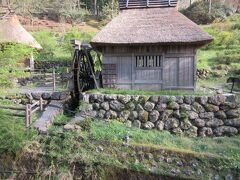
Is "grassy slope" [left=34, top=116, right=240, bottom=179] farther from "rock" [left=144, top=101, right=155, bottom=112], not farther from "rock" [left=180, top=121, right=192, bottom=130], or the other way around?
"rock" [left=144, top=101, right=155, bottom=112]

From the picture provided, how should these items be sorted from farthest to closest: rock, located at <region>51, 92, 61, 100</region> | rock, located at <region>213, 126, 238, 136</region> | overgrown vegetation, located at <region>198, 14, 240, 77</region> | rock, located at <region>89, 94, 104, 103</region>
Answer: overgrown vegetation, located at <region>198, 14, 240, 77</region>, rock, located at <region>51, 92, 61, 100</region>, rock, located at <region>89, 94, 104, 103</region>, rock, located at <region>213, 126, 238, 136</region>

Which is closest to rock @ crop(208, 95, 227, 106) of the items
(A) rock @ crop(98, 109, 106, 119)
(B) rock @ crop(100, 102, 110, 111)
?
(B) rock @ crop(100, 102, 110, 111)

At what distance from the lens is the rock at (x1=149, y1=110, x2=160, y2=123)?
11.7 meters

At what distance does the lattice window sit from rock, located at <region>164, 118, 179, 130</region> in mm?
2848

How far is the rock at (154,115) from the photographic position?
11.7 m

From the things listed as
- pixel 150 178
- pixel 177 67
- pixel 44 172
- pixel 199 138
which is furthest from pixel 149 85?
pixel 44 172

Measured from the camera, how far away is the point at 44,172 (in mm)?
9086

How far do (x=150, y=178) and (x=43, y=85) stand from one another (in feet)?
43.5

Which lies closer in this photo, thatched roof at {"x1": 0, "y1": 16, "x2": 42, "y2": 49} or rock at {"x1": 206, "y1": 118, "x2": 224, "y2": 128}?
rock at {"x1": 206, "y1": 118, "x2": 224, "y2": 128}

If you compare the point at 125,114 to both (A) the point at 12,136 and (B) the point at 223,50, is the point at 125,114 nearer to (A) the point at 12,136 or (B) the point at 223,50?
(A) the point at 12,136

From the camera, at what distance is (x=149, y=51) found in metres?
13.1

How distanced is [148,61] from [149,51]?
478 millimetres

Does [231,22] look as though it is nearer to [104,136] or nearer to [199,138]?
[199,138]

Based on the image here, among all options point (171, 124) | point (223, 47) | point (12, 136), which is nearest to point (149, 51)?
point (171, 124)
